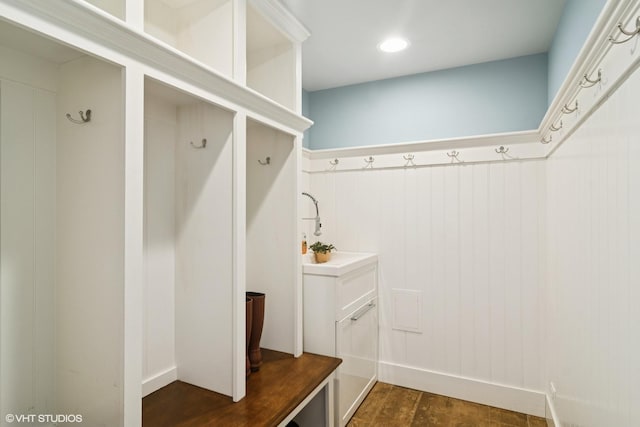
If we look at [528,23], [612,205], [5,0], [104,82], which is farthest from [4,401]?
[528,23]

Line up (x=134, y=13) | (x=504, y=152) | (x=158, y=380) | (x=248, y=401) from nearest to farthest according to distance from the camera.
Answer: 1. (x=134, y=13)
2. (x=248, y=401)
3. (x=158, y=380)
4. (x=504, y=152)

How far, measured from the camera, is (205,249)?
5.33 ft

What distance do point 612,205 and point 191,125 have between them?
5.44 ft

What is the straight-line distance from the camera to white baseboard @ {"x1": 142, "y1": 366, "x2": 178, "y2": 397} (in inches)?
61.4

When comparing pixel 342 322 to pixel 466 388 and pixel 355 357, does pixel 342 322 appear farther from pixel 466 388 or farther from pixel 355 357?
pixel 466 388

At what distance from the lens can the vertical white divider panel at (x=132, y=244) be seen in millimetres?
1090

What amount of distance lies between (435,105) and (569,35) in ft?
3.32

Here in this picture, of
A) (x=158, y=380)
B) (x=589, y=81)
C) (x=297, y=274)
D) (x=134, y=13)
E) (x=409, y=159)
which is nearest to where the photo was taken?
(x=134, y=13)

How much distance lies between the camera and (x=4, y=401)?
117cm

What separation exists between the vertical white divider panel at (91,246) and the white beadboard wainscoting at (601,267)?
143cm

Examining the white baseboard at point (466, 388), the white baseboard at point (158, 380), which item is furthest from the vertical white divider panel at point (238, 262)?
the white baseboard at point (466, 388)

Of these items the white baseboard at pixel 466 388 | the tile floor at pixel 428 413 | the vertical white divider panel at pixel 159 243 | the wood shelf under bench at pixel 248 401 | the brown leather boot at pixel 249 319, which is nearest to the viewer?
the wood shelf under bench at pixel 248 401

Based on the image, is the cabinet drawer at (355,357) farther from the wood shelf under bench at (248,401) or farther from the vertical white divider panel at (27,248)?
the vertical white divider panel at (27,248)

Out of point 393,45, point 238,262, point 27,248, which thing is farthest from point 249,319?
point 393,45
